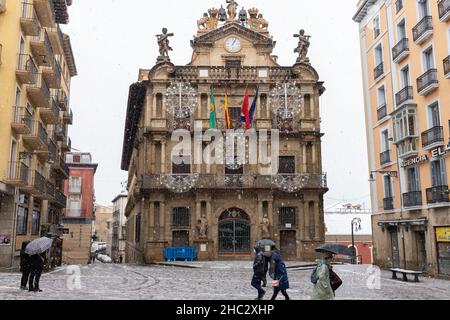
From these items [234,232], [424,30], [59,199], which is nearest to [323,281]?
[424,30]

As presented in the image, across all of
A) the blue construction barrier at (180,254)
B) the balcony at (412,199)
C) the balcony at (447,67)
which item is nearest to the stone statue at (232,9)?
the blue construction barrier at (180,254)

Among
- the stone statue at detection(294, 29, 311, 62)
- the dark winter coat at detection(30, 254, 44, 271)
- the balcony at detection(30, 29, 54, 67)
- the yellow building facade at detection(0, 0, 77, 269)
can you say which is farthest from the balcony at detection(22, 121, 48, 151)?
the stone statue at detection(294, 29, 311, 62)

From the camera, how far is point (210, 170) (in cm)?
3506

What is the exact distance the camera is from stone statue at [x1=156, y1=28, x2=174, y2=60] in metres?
36.5

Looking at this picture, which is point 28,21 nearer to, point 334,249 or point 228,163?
point 228,163

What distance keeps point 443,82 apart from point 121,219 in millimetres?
70953

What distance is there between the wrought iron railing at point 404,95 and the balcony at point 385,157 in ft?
10.3

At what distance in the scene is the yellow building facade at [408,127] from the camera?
74.9 ft

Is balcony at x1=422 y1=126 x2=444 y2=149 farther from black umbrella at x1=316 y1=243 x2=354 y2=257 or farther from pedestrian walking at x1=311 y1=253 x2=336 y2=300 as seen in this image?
pedestrian walking at x1=311 y1=253 x2=336 y2=300

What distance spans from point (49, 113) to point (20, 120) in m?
6.22

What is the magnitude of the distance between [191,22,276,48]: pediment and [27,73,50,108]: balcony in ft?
42.1

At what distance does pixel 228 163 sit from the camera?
3494 centimetres

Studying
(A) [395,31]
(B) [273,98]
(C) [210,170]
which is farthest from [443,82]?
(C) [210,170]
